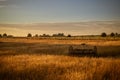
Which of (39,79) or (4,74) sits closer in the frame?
(39,79)

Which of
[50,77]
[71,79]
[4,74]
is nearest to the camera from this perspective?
[71,79]

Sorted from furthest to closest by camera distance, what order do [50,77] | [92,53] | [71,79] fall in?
[92,53], [50,77], [71,79]

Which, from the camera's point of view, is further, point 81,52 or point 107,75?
point 81,52

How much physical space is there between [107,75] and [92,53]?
48.6 feet

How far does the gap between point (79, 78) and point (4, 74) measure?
380 cm

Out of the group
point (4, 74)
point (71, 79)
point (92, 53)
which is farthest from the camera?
point (92, 53)

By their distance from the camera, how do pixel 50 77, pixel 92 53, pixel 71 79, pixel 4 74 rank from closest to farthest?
pixel 71 79 < pixel 50 77 < pixel 4 74 < pixel 92 53

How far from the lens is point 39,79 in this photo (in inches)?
350

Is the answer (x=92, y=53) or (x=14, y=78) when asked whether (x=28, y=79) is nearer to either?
(x=14, y=78)

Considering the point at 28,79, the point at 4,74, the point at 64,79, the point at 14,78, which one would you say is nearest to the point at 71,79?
the point at 64,79

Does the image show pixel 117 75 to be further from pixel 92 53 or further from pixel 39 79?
pixel 92 53

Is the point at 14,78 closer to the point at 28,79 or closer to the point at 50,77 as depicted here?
the point at 28,79

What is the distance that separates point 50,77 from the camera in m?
9.11

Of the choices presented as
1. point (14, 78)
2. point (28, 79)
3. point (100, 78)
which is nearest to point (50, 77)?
point (28, 79)
